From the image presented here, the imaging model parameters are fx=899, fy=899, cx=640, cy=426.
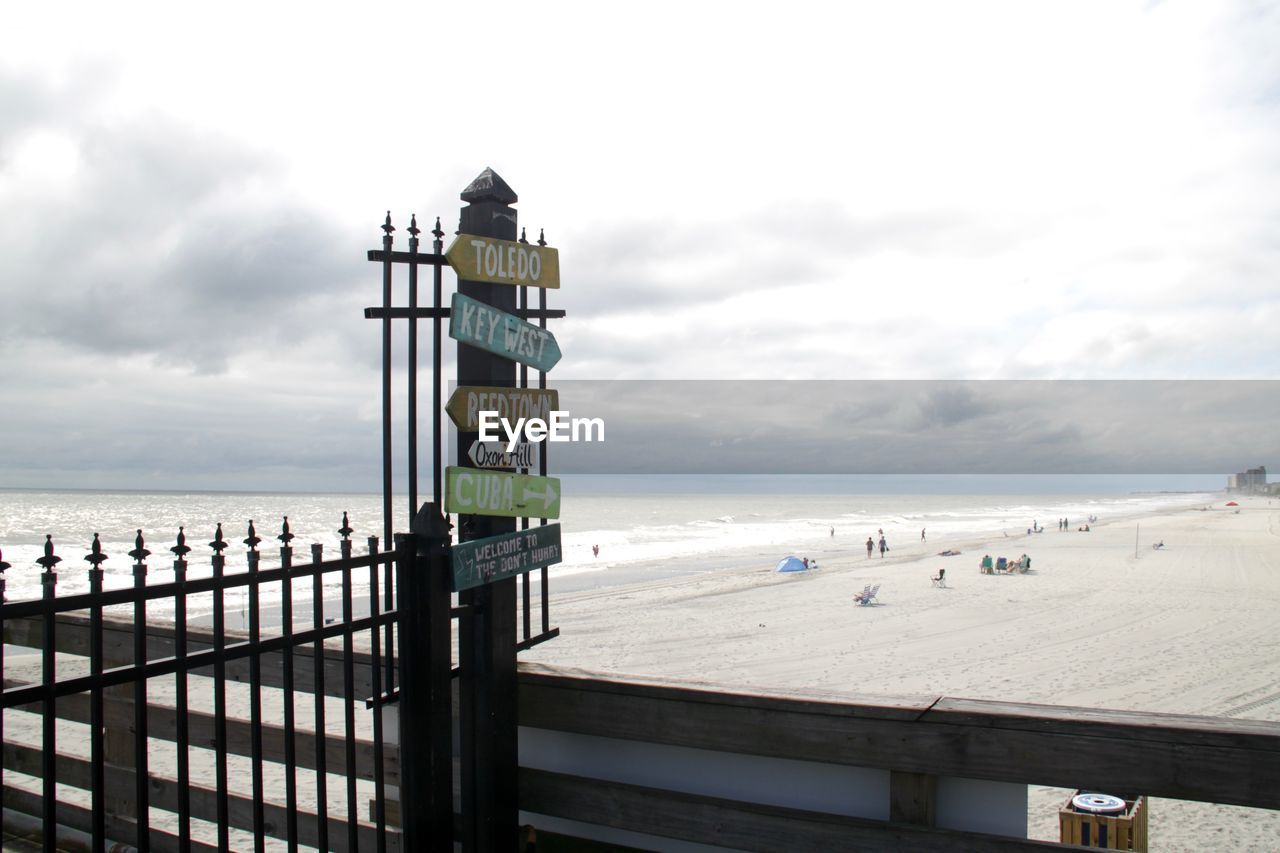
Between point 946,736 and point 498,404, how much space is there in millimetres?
2070

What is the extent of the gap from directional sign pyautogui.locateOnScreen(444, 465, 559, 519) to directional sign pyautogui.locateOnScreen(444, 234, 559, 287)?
0.79 metres

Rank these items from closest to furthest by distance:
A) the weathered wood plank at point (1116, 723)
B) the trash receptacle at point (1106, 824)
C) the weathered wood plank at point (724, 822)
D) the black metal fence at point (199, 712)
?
the black metal fence at point (199, 712) < the weathered wood plank at point (1116, 723) < the weathered wood plank at point (724, 822) < the trash receptacle at point (1106, 824)

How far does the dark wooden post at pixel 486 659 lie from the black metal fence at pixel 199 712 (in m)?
0.33

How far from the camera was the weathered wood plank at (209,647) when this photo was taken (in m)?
3.61

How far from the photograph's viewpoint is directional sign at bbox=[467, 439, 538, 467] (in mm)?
3553

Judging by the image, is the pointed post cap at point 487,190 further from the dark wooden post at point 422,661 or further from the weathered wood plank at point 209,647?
the weathered wood plank at point 209,647

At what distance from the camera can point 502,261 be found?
370cm

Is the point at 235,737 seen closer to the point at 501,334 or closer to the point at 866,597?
the point at 501,334

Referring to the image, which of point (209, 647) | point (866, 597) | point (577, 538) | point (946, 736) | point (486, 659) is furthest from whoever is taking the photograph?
point (577, 538)

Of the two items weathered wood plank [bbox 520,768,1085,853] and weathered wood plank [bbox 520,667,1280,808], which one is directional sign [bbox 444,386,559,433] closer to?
weathered wood plank [bbox 520,667,1280,808]

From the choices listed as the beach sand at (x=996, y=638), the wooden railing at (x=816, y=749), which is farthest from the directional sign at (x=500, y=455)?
the beach sand at (x=996, y=638)

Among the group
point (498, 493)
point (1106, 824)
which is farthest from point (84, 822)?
point (1106, 824)

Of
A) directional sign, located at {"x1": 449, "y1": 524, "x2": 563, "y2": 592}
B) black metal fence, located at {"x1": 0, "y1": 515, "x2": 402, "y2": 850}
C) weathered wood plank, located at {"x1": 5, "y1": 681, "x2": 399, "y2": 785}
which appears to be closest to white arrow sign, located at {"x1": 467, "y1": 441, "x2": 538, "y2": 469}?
directional sign, located at {"x1": 449, "y1": 524, "x2": 563, "y2": 592}

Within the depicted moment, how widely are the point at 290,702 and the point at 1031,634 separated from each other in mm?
19260
